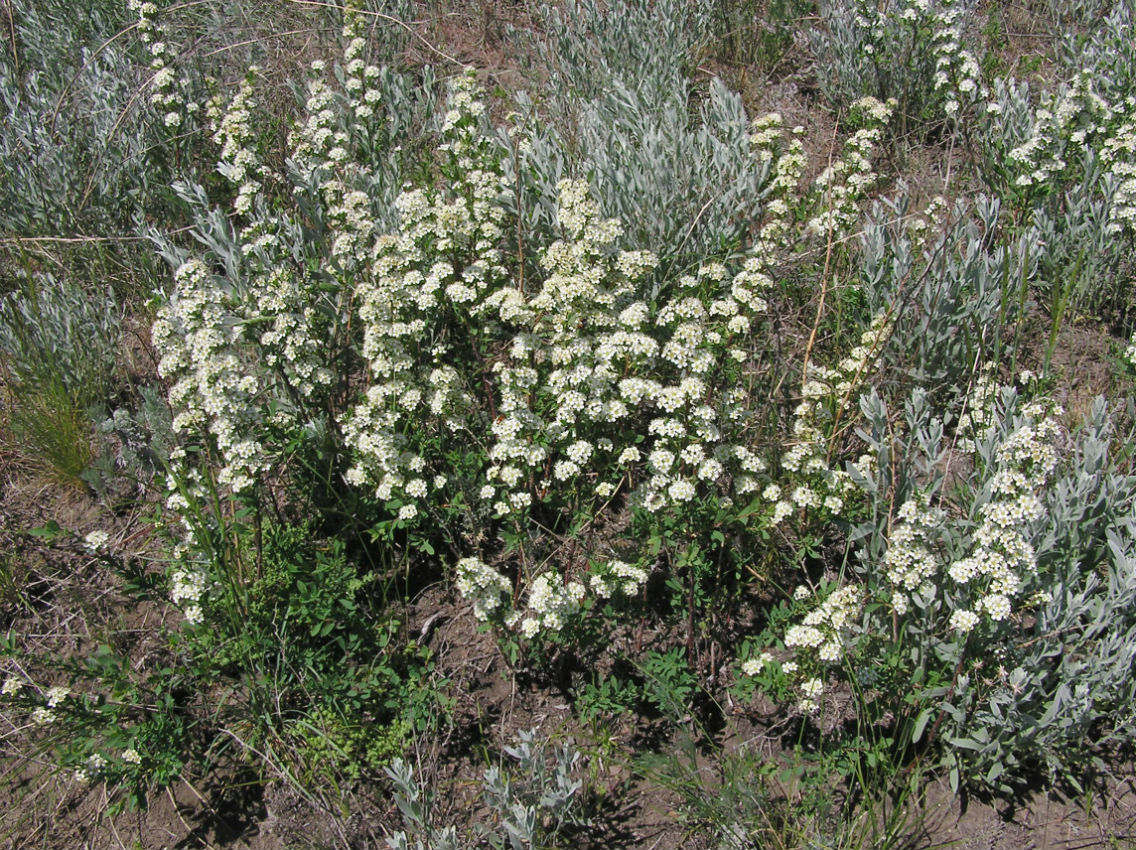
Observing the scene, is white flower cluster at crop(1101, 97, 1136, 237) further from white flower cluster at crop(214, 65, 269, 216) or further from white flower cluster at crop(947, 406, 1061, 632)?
white flower cluster at crop(214, 65, 269, 216)

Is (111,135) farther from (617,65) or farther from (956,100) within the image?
(956,100)

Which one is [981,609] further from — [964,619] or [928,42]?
[928,42]

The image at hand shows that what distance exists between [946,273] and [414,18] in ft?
17.1

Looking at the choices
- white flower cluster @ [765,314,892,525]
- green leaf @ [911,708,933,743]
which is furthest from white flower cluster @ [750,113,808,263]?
green leaf @ [911,708,933,743]

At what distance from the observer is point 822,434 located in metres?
3.46

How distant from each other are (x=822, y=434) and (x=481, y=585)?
160 cm

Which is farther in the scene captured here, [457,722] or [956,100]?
→ [956,100]

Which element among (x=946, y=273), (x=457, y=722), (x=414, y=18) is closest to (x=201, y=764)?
(x=457, y=722)

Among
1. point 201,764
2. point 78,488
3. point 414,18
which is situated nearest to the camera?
point 201,764

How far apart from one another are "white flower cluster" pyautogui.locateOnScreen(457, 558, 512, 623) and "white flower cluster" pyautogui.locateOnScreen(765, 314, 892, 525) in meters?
1.00

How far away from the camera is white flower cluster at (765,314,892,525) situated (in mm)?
2979

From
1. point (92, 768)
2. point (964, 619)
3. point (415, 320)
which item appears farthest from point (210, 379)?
point (964, 619)

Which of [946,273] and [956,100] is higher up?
[956,100]

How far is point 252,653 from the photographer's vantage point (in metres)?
2.99
